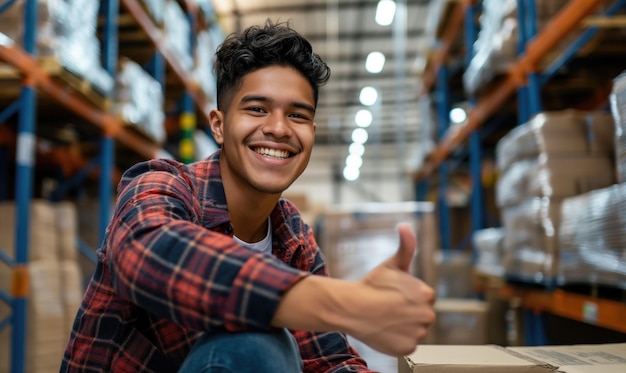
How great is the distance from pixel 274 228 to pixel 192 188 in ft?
1.27

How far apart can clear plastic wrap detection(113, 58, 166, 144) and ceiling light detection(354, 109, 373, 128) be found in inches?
482

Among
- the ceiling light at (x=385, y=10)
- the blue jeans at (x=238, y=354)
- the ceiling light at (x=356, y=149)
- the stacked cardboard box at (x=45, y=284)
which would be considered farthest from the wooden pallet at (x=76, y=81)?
the ceiling light at (x=356, y=149)

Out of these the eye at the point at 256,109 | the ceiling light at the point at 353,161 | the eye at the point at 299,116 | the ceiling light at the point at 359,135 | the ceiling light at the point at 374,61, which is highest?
the ceiling light at the point at 374,61

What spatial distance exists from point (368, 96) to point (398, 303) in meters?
14.9

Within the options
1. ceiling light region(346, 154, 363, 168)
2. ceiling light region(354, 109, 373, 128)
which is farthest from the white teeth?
ceiling light region(346, 154, 363, 168)

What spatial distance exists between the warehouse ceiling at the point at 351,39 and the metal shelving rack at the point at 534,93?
3455mm

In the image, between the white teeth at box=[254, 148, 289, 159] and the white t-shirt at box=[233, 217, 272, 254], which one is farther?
the white t-shirt at box=[233, 217, 272, 254]

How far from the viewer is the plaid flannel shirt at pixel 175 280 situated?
42.2 inches

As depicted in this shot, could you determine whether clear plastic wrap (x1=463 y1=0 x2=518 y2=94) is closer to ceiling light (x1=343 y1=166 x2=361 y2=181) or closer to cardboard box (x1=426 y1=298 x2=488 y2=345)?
cardboard box (x1=426 y1=298 x2=488 y2=345)

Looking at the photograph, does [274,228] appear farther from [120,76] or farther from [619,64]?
[619,64]

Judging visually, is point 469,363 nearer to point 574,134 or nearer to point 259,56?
point 259,56

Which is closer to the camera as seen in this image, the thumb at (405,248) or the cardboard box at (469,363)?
the thumb at (405,248)

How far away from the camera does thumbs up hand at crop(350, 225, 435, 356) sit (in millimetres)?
1027

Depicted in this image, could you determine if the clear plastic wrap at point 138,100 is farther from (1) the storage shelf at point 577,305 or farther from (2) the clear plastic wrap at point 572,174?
(1) the storage shelf at point 577,305
